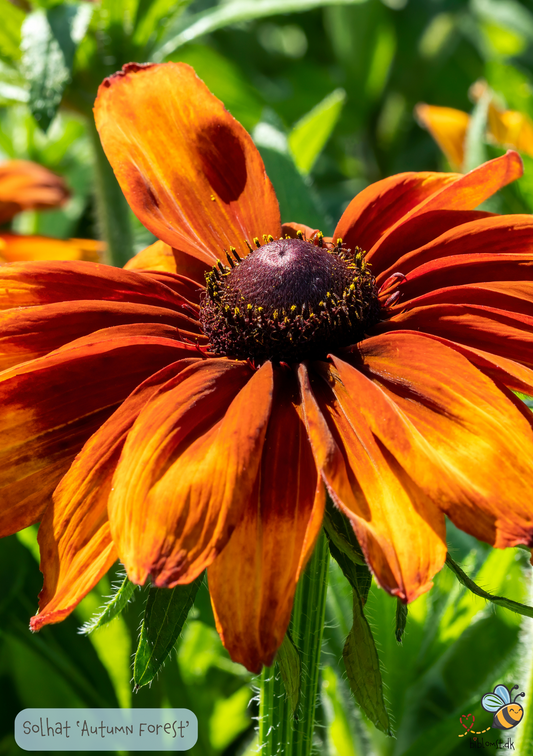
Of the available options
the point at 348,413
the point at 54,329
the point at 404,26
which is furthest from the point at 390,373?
the point at 404,26

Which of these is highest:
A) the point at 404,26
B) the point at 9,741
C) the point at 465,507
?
the point at 404,26

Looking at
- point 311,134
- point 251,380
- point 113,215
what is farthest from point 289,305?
point 311,134

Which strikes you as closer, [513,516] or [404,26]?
[513,516]

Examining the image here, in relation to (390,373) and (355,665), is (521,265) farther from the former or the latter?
(355,665)

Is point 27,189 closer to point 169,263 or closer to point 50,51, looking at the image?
point 50,51

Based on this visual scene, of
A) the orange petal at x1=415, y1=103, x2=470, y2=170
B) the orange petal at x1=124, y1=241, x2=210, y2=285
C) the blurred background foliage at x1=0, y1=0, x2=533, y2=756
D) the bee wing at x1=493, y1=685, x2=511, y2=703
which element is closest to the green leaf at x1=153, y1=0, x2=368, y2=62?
the blurred background foliage at x1=0, y1=0, x2=533, y2=756

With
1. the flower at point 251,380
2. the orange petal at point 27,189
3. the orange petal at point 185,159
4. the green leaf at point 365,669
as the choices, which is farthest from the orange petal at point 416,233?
the orange petal at point 27,189

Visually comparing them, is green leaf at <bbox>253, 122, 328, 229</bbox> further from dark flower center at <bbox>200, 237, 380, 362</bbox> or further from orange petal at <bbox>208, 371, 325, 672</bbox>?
orange petal at <bbox>208, 371, 325, 672</bbox>
